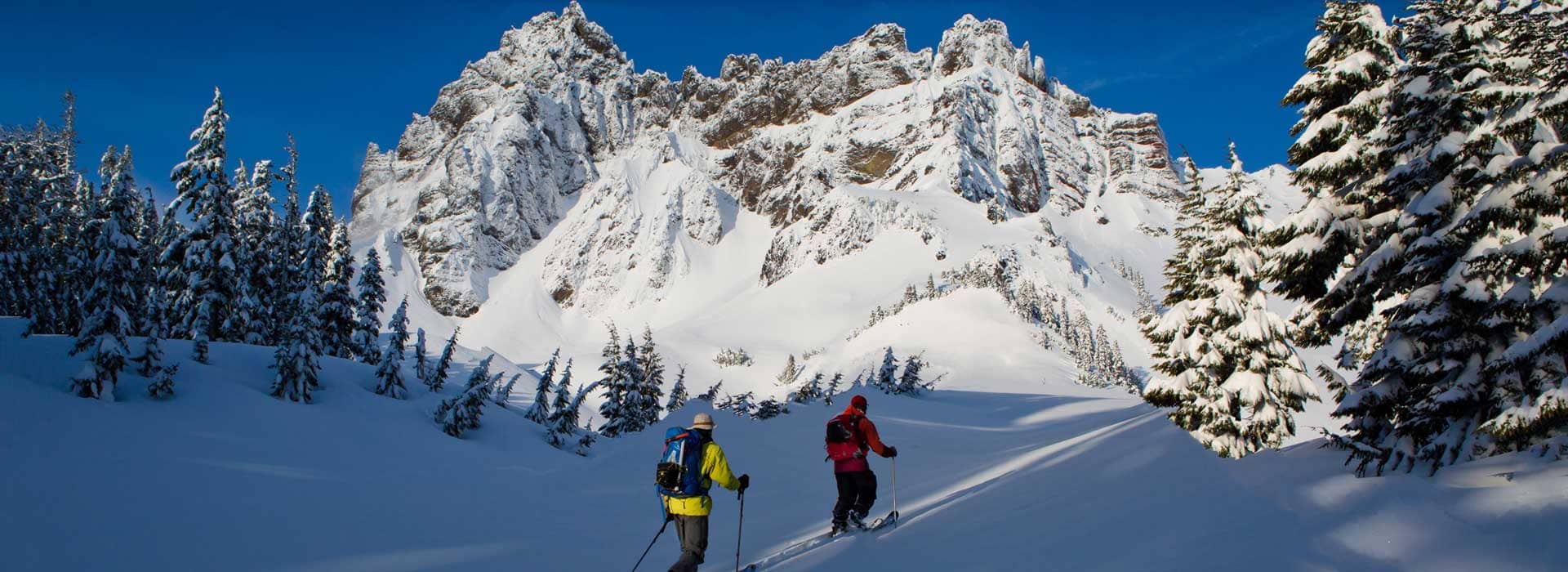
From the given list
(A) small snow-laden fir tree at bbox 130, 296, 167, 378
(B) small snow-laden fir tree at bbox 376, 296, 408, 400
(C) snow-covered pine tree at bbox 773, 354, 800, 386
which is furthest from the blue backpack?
(C) snow-covered pine tree at bbox 773, 354, 800, 386

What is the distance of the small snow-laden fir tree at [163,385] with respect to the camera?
1518 cm

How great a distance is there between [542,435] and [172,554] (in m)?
20.8

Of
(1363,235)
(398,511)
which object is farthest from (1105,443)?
(398,511)

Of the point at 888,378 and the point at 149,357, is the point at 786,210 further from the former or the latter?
the point at 149,357

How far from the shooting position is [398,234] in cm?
15512

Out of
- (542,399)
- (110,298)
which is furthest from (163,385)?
(542,399)

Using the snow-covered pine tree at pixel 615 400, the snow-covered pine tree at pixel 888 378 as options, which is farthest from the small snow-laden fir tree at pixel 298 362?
the snow-covered pine tree at pixel 888 378

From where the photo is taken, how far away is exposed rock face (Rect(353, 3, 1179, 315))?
483 feet

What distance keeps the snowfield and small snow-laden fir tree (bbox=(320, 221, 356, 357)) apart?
13326 mm

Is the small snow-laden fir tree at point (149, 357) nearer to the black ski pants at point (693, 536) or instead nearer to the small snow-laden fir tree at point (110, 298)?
the small snow-laden fir tree at point (110, 298)

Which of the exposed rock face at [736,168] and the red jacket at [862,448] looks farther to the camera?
the exposed rock face at [736,168]

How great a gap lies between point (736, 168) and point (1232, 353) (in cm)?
17929

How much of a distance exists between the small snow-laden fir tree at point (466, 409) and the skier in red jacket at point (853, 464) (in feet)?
61.5

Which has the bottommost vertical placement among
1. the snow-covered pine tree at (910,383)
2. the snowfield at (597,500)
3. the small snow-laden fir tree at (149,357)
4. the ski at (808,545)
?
the ski at (808,545)
